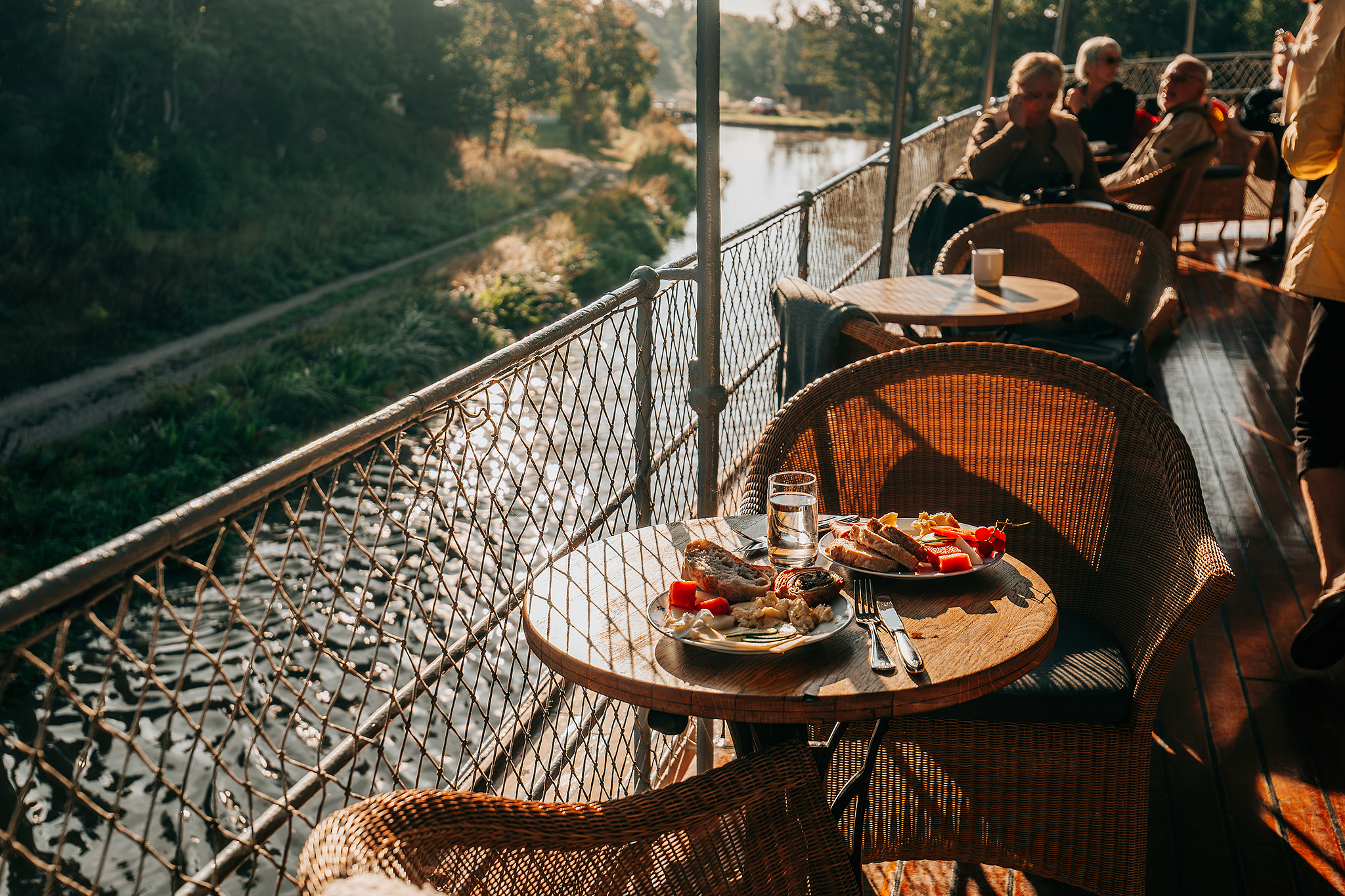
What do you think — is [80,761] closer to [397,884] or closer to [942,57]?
[397,884]

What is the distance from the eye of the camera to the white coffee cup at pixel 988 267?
11.3ft

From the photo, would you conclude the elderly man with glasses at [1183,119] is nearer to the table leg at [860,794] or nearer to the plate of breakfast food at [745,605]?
the table leg at [860,794]

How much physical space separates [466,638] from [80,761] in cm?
61

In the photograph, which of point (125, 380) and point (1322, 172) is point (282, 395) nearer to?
point (125, 380)

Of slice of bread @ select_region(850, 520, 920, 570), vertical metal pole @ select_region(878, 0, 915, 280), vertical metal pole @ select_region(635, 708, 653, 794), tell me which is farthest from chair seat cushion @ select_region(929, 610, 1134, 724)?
vertical metal pole @ select_region(878, 0, 915, 280)

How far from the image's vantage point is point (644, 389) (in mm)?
2129

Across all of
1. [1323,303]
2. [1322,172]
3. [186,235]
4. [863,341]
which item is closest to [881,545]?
[863,341]

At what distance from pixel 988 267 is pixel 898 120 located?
751 millimetres

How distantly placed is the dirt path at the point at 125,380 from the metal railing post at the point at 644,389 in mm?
14674

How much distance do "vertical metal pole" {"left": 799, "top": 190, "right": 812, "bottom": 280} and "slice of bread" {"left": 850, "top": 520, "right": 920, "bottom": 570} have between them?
209 centimetres

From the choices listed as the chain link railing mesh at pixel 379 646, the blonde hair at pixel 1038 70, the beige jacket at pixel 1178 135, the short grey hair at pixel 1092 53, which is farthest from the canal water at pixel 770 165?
the blonde hair at pixel 1038 70

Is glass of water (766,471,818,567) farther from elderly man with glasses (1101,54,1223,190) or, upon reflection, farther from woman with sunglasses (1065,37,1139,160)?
woman with sunglasses (1065,37,1139,160)

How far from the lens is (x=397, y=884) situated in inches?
31.4

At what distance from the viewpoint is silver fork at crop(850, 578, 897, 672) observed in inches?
47.8
